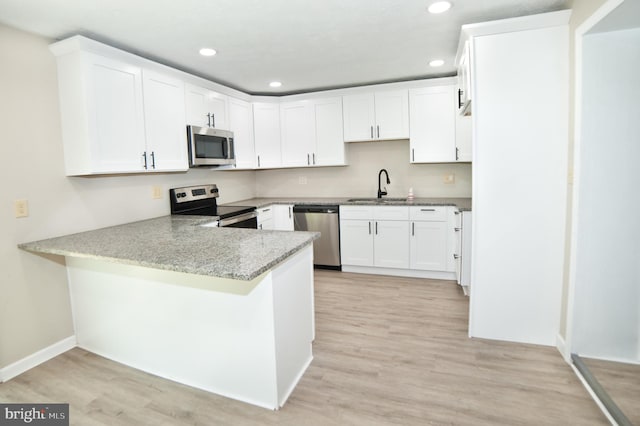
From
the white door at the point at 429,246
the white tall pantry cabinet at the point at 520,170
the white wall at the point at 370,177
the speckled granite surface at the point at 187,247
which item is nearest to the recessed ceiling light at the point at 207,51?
the speckled granite surface at the point at 187,247

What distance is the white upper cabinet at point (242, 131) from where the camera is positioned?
4.13 metres

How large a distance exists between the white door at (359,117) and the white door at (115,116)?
2.39 meters

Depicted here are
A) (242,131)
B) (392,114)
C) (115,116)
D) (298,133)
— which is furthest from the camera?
(298,133)

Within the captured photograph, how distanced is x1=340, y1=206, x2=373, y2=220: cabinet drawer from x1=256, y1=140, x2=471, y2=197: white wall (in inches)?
23.0

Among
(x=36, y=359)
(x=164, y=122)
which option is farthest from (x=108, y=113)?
(x=36, y=359)

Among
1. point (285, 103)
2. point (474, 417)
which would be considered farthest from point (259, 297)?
point (285, 103)

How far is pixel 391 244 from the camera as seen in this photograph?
13.5 ft

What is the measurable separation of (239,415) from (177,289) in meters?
0.78

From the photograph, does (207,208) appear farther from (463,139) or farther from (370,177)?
(463,139)

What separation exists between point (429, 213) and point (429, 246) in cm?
38

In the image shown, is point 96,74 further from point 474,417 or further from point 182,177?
point 474,417

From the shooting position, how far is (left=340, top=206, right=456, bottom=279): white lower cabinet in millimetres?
3902

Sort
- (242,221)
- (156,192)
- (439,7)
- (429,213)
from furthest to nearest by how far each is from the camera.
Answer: (429,213), (242,221), (156,192), (439,7)

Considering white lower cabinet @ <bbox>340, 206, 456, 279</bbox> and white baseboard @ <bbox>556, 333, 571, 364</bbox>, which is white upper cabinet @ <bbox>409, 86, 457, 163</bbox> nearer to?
white lower cabinet @ <bbox>340, 206, 456, 279</bbox>
